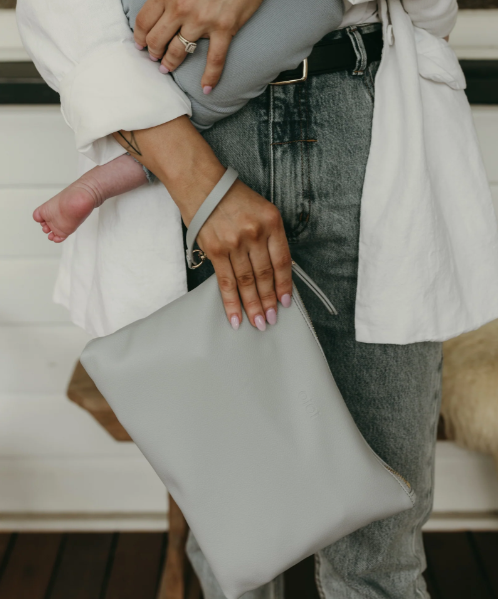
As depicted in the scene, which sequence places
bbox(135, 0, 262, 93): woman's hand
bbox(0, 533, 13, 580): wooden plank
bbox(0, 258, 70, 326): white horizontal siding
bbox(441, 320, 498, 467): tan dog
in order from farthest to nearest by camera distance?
bbox(0, 533, 13, 580): wooden plank < bbox(0, 258, 70, 326): white horizontal siding < bbox(441, 320, 498, 467): tan dog < bbox(135, 0, 262, 93): woman's hand

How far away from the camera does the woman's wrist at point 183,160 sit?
55cm

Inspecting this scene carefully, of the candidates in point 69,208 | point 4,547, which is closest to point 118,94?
point 69,208

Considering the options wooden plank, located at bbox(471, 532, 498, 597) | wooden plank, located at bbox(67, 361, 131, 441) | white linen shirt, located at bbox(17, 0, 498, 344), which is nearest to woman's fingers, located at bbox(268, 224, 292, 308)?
white linen shirt, located at bbox(17, 0, 498, 344)

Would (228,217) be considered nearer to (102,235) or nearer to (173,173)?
(173,173)

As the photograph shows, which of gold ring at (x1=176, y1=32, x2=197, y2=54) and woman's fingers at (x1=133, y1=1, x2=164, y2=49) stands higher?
woman's fingers at (x1=133, y1=1, x2=164, y2=49)

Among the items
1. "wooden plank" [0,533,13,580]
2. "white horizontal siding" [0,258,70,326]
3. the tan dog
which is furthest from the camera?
"wooden plank" [0,533,13,580]

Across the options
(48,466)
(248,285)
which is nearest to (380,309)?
(248,285)

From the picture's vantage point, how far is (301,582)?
129cm

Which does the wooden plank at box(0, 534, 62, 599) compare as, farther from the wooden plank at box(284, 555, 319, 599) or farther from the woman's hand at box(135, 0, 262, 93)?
the woman's hand at box(135, 0, 262, 93)

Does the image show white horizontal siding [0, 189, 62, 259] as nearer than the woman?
No

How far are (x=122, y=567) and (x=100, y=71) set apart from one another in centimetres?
119

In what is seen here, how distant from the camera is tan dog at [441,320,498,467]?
106 cm

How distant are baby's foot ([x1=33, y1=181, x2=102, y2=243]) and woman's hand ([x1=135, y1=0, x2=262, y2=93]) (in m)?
0.17

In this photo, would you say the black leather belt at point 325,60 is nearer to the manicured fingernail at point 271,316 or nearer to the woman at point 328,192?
the woman at point 328,192
